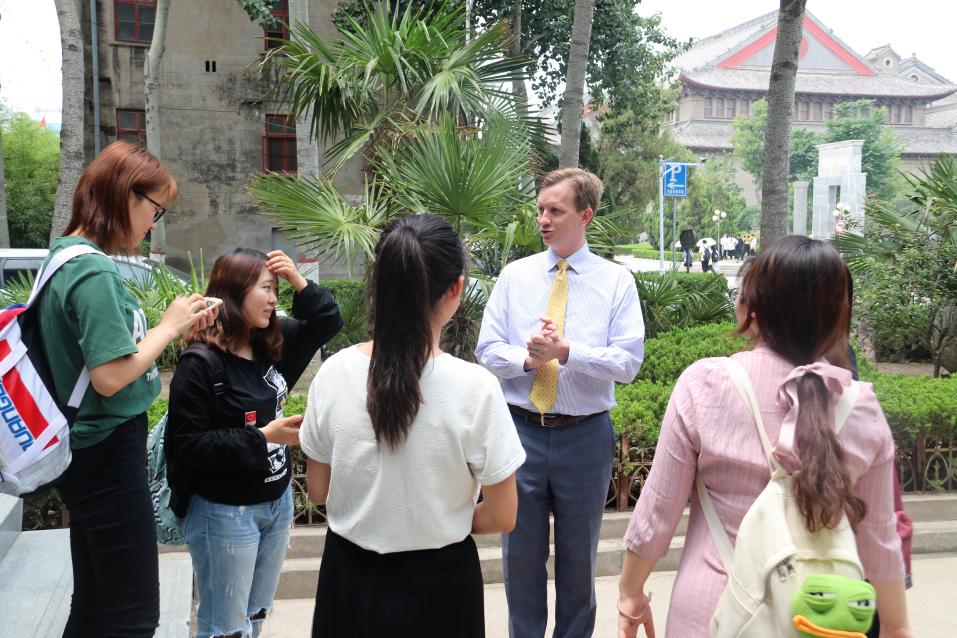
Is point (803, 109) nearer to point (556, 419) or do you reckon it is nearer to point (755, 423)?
point (556, 419)

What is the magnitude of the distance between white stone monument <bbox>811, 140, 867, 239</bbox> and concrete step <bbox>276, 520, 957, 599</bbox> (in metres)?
29.0

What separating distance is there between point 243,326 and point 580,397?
1372 millimetres

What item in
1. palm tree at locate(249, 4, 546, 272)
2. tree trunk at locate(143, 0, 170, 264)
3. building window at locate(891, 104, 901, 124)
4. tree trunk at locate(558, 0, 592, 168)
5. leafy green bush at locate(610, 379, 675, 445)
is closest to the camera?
leafy green bush at locate(610, 379, 675, 445)

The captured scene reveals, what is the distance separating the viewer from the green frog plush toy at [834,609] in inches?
63.2

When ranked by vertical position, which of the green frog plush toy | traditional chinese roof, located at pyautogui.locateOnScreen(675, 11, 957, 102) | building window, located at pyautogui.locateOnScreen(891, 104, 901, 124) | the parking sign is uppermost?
traditional chinese roof, located at pyautogui.locateOnScreen(675, 11, 957, 102)

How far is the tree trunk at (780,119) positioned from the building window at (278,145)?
1687 centimetres

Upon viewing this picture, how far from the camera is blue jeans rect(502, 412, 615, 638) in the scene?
135 inches

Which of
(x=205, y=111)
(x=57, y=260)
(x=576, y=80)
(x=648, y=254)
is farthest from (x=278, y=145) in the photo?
(x=648, y=254)

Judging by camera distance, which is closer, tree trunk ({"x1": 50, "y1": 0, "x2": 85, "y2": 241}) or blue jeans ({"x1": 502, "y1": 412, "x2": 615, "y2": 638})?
blue jeans ({"x1": 502, "y1": 412, "x2": 615, "y2": 638})

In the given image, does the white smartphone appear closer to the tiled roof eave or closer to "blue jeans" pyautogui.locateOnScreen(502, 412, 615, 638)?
"blue jeans" pyautogui.locateOnScreen(502, 412, 615, 638)

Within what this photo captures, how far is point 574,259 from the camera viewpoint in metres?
3.68

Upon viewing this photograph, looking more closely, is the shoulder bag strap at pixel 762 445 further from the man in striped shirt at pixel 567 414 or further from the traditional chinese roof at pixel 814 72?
the traditional chinese roof at pixel 814 72

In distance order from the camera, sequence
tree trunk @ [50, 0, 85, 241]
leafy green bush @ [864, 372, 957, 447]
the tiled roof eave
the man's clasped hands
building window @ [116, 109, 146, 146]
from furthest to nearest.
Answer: the tiled roof eave
building window @ [116, 109, 146, 146]
tree trunk @ [50, 0, 85, 241]
leafy green bush @ [864, 372, 957, 447]
the man's clasped hands

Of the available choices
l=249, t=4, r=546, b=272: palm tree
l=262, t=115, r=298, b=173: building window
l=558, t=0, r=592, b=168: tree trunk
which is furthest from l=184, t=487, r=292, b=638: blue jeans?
l=262, t=115, r=298, b=173: building window
